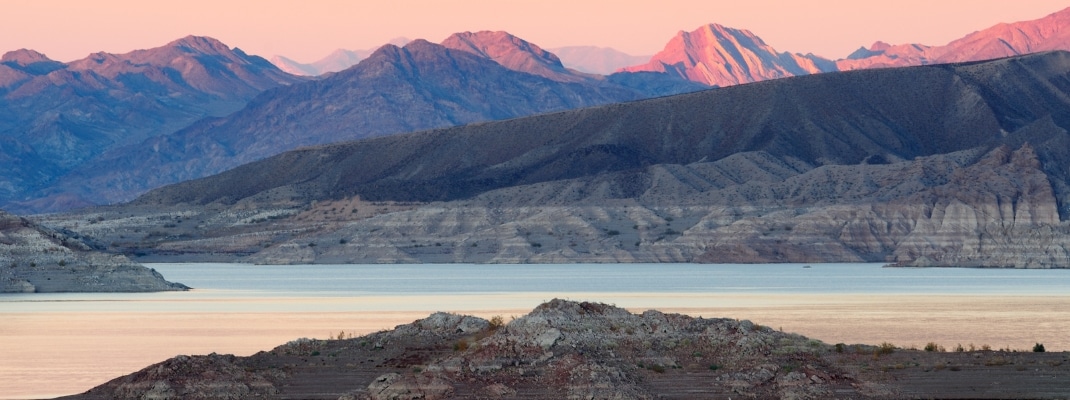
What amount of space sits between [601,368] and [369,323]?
32590 mm

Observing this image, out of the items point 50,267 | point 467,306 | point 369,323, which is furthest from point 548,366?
point 50,267

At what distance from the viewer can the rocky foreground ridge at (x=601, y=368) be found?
36.0 metres

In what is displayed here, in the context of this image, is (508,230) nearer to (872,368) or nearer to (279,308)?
(279,308)

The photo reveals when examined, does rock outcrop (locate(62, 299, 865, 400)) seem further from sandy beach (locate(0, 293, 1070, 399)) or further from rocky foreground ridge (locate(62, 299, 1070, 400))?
sandy beach (locate(0, 293, 1070, 399))

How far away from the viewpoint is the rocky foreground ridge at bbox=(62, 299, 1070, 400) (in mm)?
36000

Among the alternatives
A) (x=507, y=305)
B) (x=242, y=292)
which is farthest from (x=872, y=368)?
(x=242, y=292)

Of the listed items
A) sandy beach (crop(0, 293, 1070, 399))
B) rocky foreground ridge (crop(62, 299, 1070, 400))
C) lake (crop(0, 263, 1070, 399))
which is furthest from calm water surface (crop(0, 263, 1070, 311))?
rocky foreground ridge (crop(62, 299, 1070, 400))

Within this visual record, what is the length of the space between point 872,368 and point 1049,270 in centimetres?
10563

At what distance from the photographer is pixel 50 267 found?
97688 millimetres

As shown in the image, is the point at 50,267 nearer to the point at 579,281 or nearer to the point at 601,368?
the point at 579,281

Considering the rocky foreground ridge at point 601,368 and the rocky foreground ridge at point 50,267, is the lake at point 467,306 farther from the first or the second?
the rocky foreground ridge at point 601,368

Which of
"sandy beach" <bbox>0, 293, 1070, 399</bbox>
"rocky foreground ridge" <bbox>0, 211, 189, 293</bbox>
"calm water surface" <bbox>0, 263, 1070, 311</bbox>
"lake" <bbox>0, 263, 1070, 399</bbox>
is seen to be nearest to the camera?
"sandy beach" <bbox>0, 293, 1070, 399</bbox>

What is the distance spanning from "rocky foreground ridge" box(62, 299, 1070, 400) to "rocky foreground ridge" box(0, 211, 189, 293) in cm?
5559

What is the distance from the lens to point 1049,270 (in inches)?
5531
